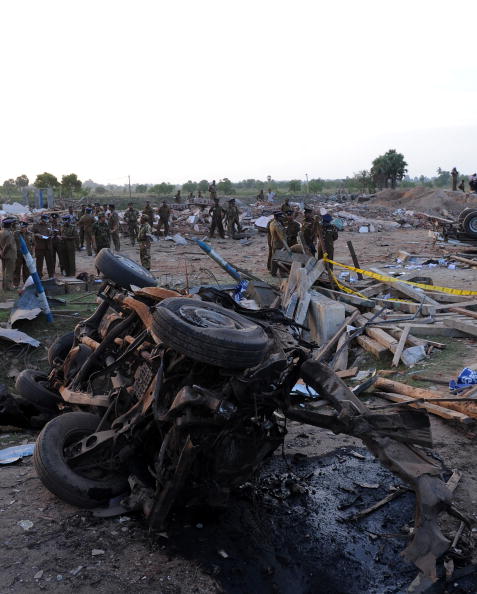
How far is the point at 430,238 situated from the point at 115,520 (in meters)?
22.3

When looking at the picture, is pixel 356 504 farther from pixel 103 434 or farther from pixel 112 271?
pixel 112 271

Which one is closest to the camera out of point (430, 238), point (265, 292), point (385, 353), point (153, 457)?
point (153, 457)

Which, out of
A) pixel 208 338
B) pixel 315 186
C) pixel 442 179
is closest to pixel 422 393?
pixel 208 338

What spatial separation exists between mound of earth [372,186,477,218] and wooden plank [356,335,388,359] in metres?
26.6

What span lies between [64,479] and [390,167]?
50.6 meters

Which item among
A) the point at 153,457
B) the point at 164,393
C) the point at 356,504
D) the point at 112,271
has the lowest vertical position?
the point at 356,504

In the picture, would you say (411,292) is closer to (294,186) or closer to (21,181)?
(294,186)

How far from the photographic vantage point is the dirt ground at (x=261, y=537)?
13.1 ft

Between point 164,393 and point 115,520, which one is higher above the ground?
point 164,393

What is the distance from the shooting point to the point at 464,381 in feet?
22.8

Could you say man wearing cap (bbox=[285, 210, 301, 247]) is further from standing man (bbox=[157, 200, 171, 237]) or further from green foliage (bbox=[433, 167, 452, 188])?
green foliage (bbox=[433, 167, 452, 188])

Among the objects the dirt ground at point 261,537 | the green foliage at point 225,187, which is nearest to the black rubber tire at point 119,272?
the dirt ground at point 261,537

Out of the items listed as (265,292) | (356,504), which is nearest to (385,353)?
(265,292)

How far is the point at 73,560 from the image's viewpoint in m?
4.14
